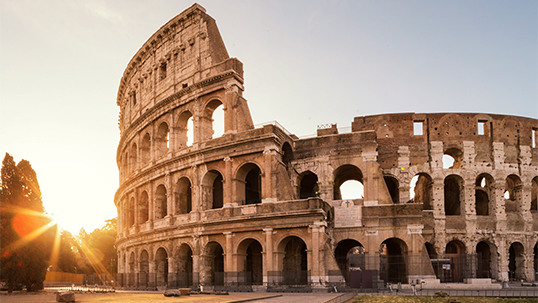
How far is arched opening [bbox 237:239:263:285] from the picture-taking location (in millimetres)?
25062

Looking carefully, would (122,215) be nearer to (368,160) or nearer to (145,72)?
(145,72)

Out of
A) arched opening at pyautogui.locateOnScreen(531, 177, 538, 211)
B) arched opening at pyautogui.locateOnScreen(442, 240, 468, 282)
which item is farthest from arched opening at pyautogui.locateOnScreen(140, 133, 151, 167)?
arched opening at pyautogui.locateOnScreen(531, 177, 538, 211)

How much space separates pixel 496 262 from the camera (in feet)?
93.7

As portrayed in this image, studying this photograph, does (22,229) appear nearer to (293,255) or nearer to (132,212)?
(132,212)

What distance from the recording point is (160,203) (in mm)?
30484

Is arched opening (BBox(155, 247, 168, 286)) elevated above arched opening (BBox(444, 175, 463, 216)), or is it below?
below

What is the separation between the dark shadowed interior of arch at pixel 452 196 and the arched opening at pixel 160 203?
734 inches

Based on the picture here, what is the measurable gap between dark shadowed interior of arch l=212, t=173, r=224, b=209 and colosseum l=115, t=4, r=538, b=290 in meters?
0.08

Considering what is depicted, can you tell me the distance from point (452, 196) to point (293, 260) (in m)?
13.2

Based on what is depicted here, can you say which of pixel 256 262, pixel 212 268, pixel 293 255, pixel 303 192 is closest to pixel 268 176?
pixel 293 255

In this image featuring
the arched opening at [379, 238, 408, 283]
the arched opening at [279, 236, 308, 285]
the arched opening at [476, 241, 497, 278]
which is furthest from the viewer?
the arched opening at [476, 241, 497, 278]

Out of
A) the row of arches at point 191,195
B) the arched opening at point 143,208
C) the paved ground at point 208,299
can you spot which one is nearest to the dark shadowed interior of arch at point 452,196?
the row of arches at point 191,195

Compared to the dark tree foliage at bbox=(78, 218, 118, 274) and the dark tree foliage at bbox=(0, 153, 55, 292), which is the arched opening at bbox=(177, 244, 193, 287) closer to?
the dark tree foliage at bbox=(0, 153, 55, 292)

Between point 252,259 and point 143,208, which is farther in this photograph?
point 143,208
